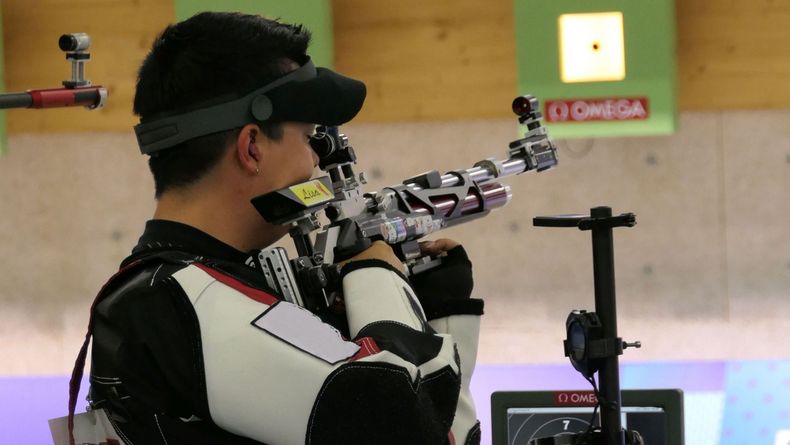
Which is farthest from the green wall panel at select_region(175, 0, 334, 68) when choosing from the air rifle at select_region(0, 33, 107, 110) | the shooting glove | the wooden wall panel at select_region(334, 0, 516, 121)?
the shooting glove

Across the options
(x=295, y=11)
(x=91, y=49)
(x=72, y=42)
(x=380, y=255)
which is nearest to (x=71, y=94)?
(x=72, y=42)

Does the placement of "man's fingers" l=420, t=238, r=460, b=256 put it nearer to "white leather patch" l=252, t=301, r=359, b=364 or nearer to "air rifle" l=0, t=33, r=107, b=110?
"white leather patch" l=252, t=301, r=359, b=364

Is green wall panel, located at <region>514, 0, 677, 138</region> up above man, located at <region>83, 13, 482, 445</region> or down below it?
above

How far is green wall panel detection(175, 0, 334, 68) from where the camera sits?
3.16 metres

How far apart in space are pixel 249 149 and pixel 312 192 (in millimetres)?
86

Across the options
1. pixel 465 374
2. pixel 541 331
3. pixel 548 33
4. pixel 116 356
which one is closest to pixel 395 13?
pixel 548 33

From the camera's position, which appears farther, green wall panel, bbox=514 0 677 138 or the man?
green wall panel, bbox=514 0 677 138

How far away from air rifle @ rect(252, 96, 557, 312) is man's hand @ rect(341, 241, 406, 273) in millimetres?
20

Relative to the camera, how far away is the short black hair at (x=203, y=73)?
1217mm

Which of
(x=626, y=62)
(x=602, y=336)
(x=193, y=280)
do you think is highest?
(x=626, y=62)

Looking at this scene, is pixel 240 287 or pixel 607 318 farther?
pixel 607 318

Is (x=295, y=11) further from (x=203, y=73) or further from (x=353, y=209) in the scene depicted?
(x=203, y=73)

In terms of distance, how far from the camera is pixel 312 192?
1.26 meters

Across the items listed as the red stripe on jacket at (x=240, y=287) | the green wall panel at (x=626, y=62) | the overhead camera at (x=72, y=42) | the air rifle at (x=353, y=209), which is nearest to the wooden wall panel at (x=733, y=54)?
the green wall panel at (x=626, y=62)
